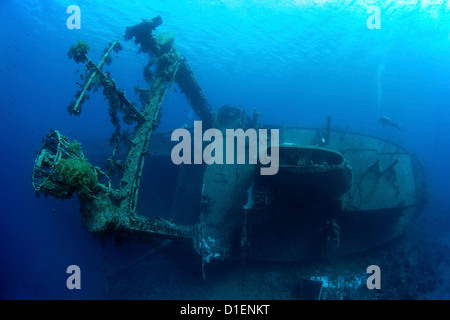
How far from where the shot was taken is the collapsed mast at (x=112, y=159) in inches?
123

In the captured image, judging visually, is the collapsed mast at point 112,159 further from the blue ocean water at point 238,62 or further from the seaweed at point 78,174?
the blue ocean water at point 238,62

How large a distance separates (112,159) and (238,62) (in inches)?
1650

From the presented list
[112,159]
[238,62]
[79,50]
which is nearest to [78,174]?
[112,159]

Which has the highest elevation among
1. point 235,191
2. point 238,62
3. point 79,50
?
point 238,62

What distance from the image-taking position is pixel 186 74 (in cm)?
843

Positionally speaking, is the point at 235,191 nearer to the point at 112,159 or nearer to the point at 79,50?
the point at 112,159

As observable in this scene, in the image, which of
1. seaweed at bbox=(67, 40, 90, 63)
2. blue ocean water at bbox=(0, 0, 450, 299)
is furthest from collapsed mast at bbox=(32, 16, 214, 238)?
blue ocean water at bbox=(0, 0, 450, 299)

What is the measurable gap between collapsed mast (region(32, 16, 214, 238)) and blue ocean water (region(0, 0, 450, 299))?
1.03 m

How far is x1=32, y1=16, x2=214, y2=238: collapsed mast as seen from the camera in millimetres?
3133

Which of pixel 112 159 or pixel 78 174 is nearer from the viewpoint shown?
pixel 78 174

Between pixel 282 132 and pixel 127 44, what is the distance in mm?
37319

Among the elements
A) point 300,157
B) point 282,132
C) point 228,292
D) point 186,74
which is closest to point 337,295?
point 228,292

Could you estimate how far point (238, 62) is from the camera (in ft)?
140
